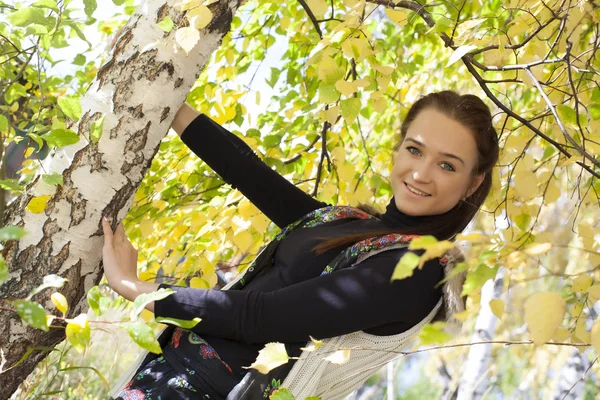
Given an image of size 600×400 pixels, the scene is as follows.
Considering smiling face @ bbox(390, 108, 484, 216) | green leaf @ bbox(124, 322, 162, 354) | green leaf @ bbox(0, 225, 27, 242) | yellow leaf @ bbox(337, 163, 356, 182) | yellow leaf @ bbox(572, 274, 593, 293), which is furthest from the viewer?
yellow leaf @ bbox(337, 163, 356, 182)

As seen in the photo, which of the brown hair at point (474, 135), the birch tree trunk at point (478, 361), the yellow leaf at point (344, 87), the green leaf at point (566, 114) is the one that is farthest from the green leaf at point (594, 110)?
the birch tree trunk at point (478, 361)

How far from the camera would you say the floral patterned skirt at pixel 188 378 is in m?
1.36

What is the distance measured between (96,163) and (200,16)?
383 mm

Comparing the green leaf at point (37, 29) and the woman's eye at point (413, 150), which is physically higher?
the green leaf at point (37, 29)

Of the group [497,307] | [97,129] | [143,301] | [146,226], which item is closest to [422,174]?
[497,307]

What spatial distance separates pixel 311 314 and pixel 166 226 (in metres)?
1.40

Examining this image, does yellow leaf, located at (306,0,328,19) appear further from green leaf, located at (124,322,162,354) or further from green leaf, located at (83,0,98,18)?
green leaf, located at (124,322,162,354)


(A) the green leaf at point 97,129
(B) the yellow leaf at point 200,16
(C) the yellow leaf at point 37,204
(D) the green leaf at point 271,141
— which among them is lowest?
(C) the yellow leaf at point 37,204

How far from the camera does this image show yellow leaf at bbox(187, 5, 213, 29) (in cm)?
120

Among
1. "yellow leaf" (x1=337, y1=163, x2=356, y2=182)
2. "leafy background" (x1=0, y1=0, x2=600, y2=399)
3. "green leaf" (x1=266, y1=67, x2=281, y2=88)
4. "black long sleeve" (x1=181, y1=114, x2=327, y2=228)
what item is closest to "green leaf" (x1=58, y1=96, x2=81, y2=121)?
"leafy background" (x1=0, y1=0, x2=600, y2=399)

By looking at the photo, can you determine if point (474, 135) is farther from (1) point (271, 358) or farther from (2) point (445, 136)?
(1) point (271, 358)

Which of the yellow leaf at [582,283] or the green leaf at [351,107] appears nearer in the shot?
the yellow leaf at [582,283]

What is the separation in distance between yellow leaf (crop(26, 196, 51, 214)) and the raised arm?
396 millimetres

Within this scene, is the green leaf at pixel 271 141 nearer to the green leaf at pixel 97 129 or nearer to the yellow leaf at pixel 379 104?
the yellow leaf at pixel 379 104
